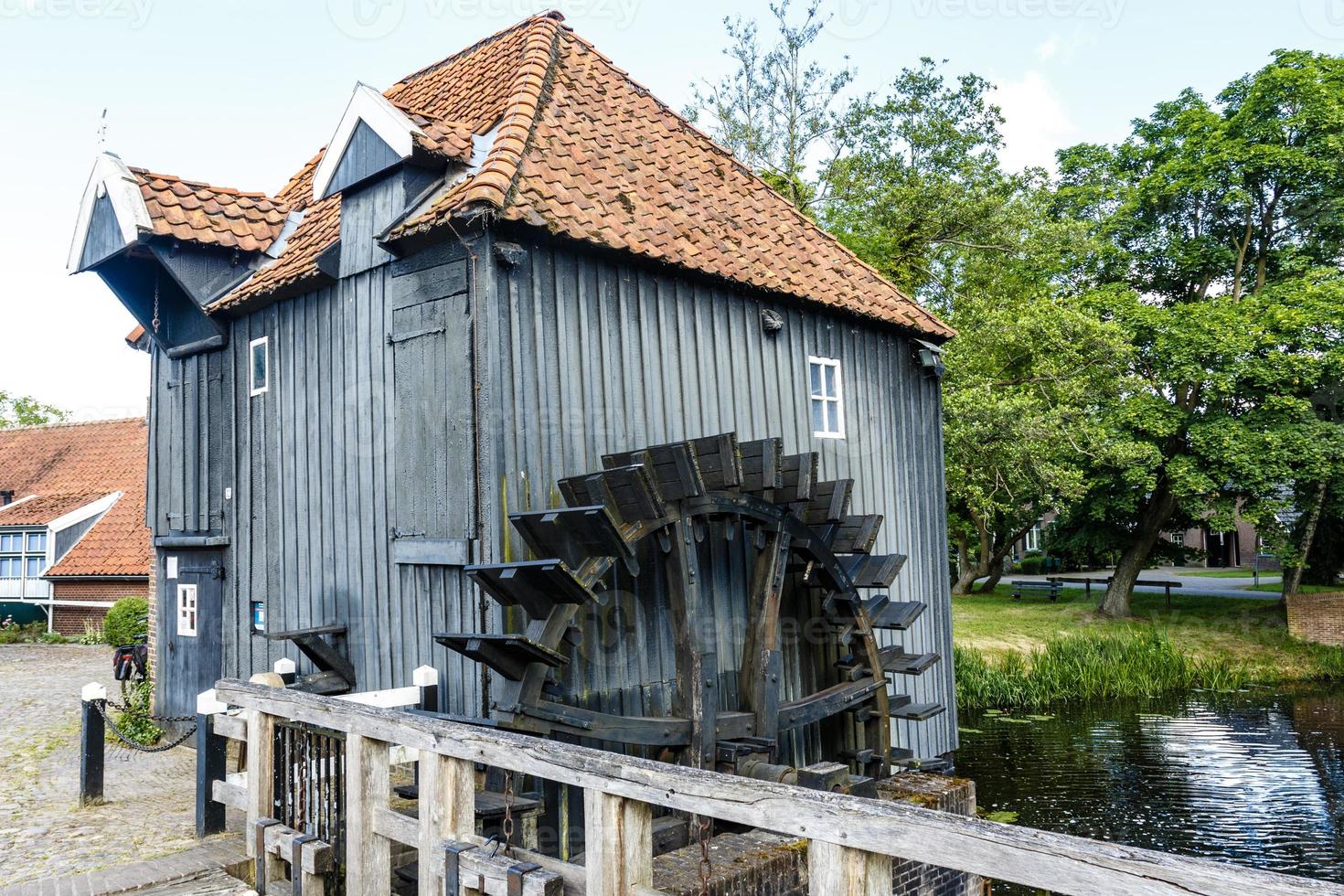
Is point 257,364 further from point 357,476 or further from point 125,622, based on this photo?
point 125,622

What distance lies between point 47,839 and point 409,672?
8.03 ft

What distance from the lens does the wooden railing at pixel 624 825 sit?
258 centimetres

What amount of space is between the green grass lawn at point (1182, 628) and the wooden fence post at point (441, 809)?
1486 centimetres

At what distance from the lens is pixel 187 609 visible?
1017 cm

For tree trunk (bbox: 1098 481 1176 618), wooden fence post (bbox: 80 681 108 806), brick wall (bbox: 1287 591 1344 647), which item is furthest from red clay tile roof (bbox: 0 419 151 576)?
brick wall (bbox: 1287 591 1344 647)

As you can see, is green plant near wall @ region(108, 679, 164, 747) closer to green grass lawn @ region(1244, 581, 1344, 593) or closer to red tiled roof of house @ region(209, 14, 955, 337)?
red tiled roof of house @ region(209, 14, 955, 337)

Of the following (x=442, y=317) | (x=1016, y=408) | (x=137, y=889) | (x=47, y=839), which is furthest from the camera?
(x=1016, y=408)

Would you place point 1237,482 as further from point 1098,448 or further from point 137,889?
point 137,889

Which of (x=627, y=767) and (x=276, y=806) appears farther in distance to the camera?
(x=276, y=806)

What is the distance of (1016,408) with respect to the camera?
16859 mm

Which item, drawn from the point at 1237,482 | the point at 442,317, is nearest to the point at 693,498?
the point at 442,317

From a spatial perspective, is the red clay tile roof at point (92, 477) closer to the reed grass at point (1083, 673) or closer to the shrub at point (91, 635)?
the shrub at point (91, 635)

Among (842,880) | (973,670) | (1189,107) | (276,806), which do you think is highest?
(1189,107)

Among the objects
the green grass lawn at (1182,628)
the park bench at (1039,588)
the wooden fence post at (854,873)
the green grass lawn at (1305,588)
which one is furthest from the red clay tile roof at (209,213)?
the green grass lawn at (1305,588)
